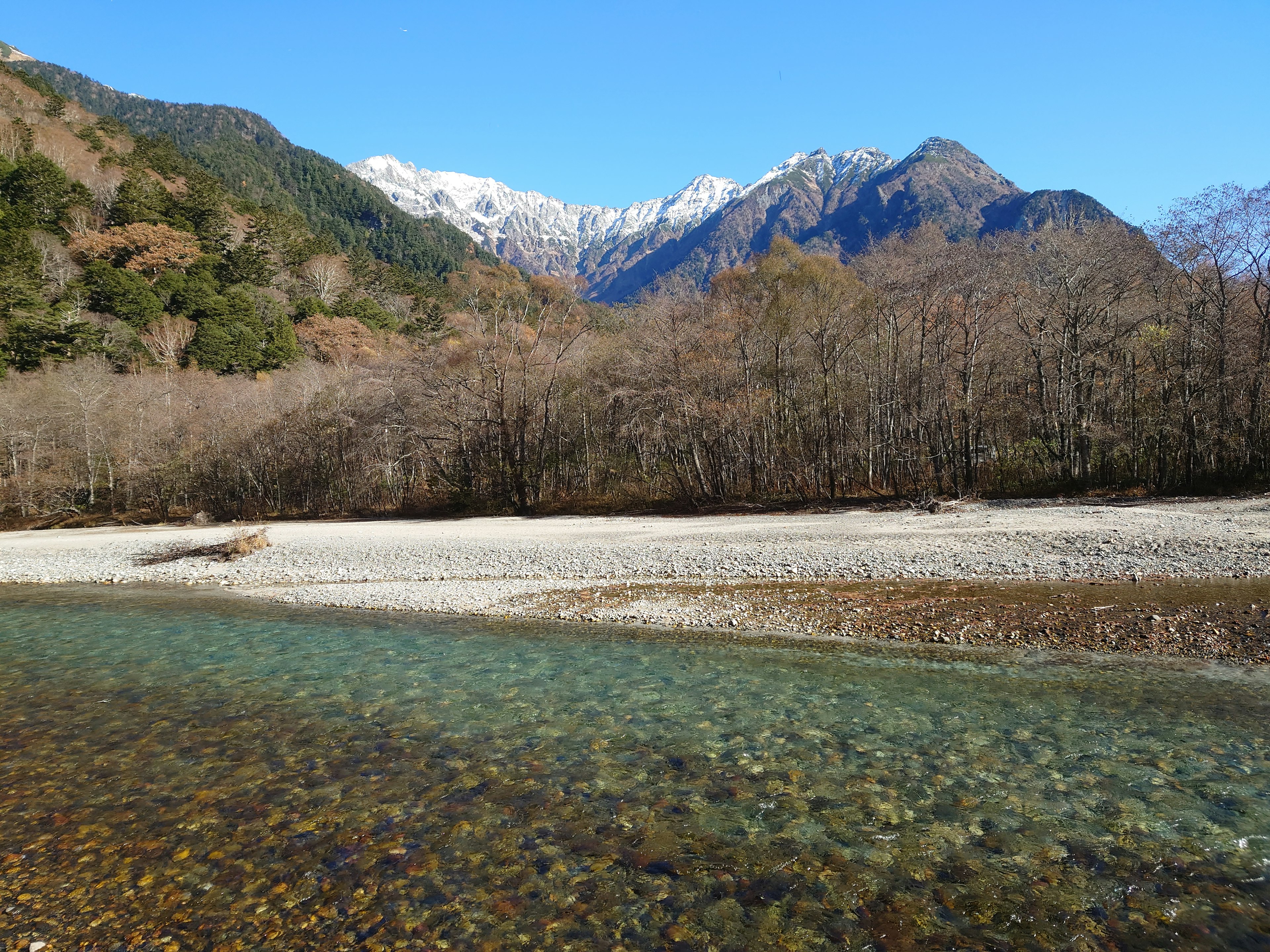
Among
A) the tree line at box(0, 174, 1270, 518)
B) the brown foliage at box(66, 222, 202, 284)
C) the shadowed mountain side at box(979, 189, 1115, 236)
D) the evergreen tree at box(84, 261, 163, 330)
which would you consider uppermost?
the shadowed mountain side at box(979, 189, 1115, 236)

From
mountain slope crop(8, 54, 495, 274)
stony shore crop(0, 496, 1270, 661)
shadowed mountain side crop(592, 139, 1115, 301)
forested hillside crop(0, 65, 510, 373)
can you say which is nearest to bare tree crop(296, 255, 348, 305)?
forested hillside crop(0, 65, 510, 373)

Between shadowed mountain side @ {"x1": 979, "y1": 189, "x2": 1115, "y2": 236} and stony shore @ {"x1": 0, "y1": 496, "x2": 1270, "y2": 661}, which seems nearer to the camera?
stony shore @ {"x1": 0, "y1": 496, "x2": 1270, "y2": 661}

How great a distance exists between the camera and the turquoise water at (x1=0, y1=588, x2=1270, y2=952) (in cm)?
343

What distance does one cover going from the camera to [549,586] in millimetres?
12453

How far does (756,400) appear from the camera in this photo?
2378 cm

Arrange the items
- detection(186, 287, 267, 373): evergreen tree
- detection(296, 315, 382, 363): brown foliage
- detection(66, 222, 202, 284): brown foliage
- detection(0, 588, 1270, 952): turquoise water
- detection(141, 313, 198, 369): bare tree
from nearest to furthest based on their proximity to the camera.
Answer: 1. detection(0, 588, 1270, 952): turquoise water
2. detection(141, 313, 198, 369): bare tree
3. detection(186, 287, 267, 373): evergreen tree
4. detection(296, 315, 382, 363): brown foliage
5. detection(66, 222, 202, 284): brown foliage

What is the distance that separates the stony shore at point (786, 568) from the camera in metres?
9.00

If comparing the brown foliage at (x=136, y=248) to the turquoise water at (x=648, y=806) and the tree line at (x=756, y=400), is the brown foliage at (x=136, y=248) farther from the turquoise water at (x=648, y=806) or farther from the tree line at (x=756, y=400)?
the turquoise water at (x=648, y=806)

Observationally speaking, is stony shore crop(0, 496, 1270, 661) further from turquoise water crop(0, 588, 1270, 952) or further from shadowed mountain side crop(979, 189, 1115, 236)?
shadowed mountain side crop(979, 189, 1115, 236)

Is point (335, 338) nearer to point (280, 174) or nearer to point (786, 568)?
point (786, 568)

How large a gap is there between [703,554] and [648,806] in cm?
956

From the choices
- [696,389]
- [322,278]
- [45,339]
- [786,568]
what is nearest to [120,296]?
[45,339]

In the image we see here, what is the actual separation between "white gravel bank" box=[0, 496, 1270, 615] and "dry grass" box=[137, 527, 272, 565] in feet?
0.77

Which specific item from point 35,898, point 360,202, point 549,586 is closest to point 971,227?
point 360,202
